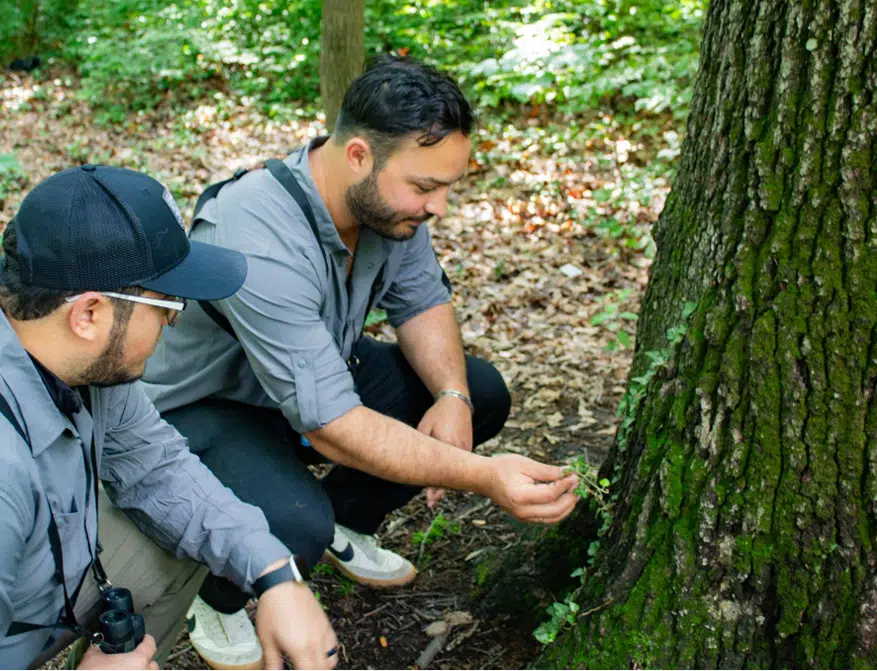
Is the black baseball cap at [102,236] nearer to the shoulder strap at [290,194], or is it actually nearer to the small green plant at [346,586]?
the shoulder strap at [290,194]

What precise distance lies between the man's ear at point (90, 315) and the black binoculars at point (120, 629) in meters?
0.73

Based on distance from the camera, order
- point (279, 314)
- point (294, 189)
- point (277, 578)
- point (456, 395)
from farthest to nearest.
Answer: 1. point (456, 395)
2. point (294, 189)
3. point (279, 314)
4. point (277, 578)

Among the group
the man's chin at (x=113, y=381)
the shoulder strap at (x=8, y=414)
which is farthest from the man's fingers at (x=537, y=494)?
the shoulder strap at (x=8, y=414)

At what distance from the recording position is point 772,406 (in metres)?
2.00

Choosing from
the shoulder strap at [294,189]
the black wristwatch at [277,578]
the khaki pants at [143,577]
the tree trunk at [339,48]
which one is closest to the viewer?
the black wristwatch at [277,578]

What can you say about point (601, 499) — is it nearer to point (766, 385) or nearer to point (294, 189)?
point (766, 385)

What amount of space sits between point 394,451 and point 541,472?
485 mm

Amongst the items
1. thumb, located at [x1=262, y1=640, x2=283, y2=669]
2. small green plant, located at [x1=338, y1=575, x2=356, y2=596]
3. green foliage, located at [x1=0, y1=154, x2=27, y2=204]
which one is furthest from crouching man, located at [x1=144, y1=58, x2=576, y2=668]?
green foliage, located at [x1=0, y1=154, x2=27, y2=204]

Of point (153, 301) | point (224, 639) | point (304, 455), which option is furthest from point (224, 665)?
point (153, 301)

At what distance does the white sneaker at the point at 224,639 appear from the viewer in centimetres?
288

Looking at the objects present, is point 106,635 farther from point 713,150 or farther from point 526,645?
point 713,150

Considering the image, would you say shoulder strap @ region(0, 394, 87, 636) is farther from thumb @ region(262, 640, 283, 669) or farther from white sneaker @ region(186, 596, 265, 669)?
white sneaker @ region(186, 596, 265, 669)

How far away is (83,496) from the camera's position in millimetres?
2043

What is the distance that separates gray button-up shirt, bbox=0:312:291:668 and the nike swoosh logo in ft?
3.16
